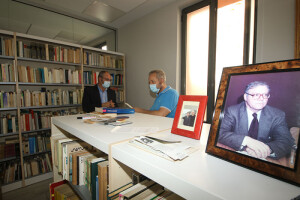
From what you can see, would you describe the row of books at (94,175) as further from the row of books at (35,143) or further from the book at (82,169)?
the row of books at (35,143)

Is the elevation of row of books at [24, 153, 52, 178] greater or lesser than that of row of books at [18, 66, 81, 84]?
lesser

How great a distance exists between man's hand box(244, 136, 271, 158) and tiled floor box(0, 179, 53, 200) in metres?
2.48

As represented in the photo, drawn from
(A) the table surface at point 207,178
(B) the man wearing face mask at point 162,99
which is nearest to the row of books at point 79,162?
(A) the table surface at point 207,178

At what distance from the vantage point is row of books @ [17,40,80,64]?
2.42 metres

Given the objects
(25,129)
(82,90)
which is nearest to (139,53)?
(82,90)

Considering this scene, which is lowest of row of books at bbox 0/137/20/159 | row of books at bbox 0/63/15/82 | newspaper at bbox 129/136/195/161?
row of books at bbox 0/137/20/159

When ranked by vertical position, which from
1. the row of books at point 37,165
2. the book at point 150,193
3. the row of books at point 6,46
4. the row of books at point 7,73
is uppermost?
the row of books at point 6,46

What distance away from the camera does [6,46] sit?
223cm

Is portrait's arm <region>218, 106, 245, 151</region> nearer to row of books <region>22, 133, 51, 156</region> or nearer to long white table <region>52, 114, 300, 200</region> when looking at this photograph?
long white table <region>52, 114, 300, 200</region>

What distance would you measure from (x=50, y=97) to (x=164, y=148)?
8.92ft

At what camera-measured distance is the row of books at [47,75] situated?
2408 mm

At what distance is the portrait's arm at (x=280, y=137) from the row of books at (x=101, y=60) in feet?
10.6

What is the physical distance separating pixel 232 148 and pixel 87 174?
916 mm

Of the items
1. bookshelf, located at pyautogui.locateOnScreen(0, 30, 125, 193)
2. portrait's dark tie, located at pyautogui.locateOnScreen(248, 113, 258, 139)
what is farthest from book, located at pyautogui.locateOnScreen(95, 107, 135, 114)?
bookshelf, located at pyautogui.locateOnScreen(0, 30, 125, 193)
